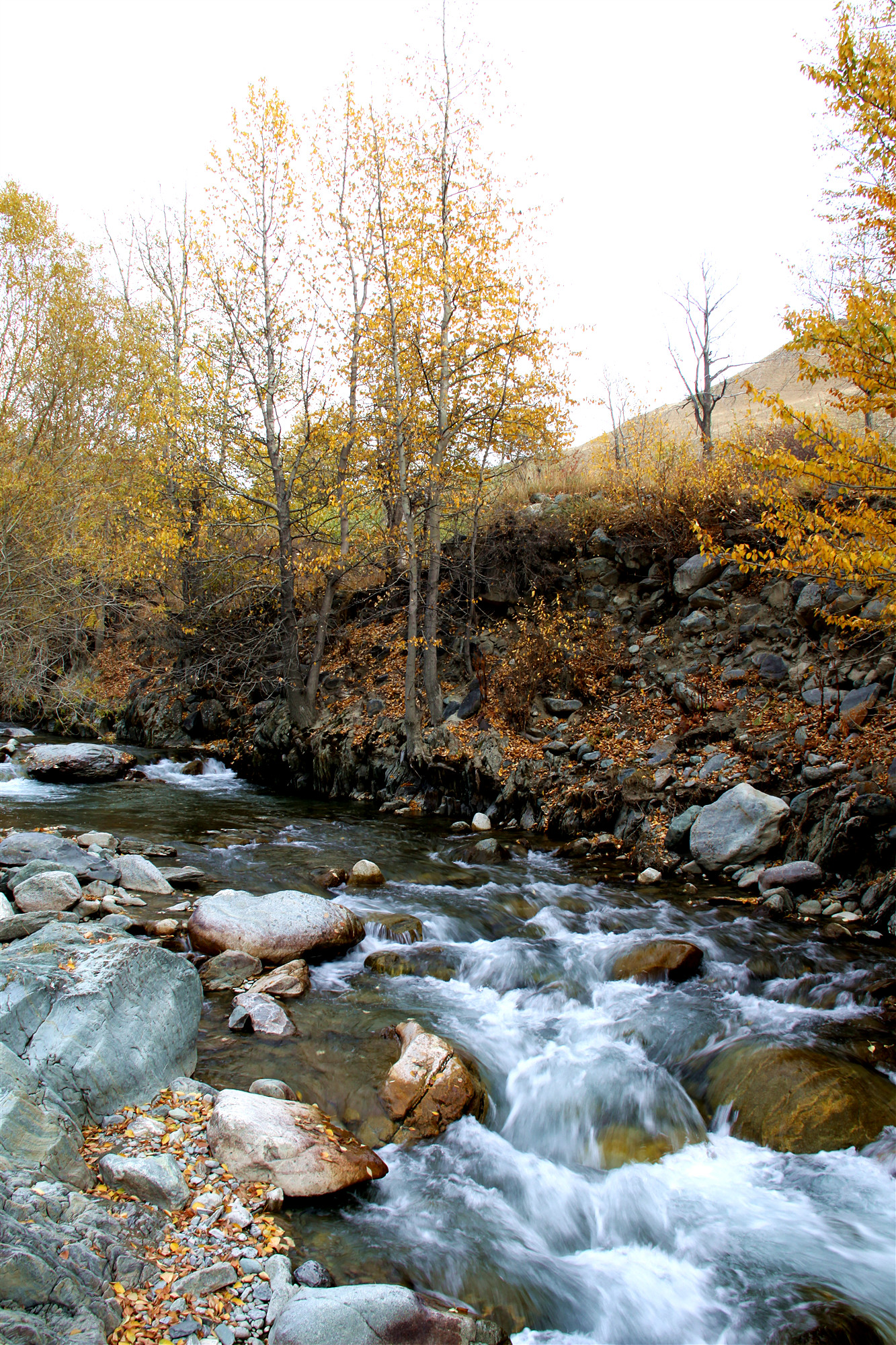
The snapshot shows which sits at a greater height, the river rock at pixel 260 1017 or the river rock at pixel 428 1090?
the river rock at pixel 260 1017

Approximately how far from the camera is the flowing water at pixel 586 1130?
3205mm

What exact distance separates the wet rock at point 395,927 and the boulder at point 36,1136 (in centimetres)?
343

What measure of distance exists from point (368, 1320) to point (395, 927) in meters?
3.98

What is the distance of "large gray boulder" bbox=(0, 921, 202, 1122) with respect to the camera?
3465mm

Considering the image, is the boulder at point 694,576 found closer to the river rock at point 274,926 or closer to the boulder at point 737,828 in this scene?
the boulder at point 737,828

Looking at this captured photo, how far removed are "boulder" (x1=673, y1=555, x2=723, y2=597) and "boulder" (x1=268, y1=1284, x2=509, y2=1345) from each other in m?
11.0

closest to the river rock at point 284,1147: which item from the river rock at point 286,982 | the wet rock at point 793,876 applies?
the river rock at point 286,982

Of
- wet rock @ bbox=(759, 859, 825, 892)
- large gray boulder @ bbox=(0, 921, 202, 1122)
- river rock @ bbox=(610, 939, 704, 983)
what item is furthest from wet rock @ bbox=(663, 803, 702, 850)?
large gray boulder @ bbox=(0, 921, 202, 1122)

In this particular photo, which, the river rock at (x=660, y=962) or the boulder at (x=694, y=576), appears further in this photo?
the boulder at (x=694, y=576)

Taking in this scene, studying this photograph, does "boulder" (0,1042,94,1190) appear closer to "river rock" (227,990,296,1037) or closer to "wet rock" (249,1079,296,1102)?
"wet rock" (249,1079,296,1102)

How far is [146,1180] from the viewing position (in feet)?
9.60

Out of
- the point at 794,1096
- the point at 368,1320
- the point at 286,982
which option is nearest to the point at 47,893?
the point at 286,982

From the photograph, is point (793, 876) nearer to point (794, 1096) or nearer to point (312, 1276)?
point (794, 1096)

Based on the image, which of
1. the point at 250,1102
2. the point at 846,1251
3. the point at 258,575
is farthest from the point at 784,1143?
the point at 258,575
